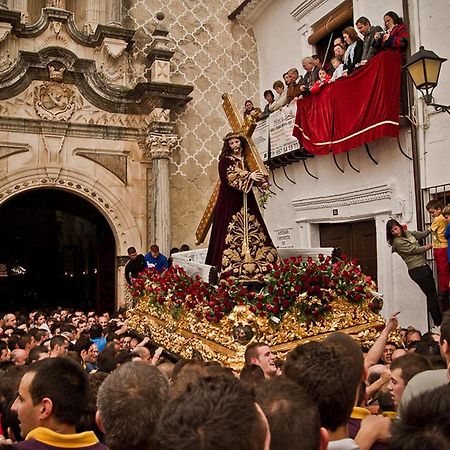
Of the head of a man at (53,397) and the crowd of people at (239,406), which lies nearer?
the crowd of people at (239,406)

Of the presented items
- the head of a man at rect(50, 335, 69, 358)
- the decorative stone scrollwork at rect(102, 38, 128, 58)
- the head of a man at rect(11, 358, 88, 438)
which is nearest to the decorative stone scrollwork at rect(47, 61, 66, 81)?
the decorative stone scrollwork at rect(102, 38, 128, 58)

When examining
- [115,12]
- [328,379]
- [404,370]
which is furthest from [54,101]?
[328,379]

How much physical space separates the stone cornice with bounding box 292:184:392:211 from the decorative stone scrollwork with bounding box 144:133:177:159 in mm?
2982

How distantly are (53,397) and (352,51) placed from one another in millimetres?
A: 8830

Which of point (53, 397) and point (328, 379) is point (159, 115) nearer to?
point (53, 397)

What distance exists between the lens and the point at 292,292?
614 cm

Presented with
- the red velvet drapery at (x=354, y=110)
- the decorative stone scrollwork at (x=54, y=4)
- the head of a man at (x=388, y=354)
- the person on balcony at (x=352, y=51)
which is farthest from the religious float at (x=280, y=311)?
the decorative stone scrollwork at (x=54, y=4)

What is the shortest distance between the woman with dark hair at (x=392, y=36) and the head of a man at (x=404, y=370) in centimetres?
712

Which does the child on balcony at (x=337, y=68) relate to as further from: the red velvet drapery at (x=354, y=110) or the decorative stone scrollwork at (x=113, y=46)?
the decorative stone scrollwork at (x=113, y=46)

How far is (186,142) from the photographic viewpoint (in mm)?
13516

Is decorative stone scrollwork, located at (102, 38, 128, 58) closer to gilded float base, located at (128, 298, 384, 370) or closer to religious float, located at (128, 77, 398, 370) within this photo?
religious float, located at (128, 77, 398, 370)

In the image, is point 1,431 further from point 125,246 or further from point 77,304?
point 77,304

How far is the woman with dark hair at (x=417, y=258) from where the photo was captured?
26.8 feet

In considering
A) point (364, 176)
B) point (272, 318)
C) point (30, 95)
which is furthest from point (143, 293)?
point (30, 95)
